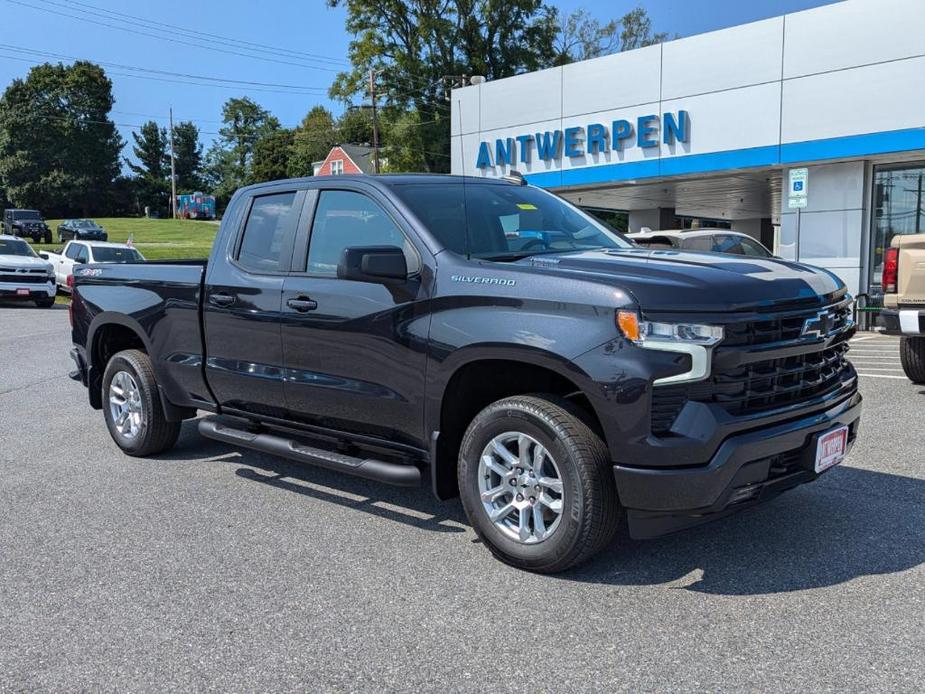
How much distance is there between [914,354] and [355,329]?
6.45 metres

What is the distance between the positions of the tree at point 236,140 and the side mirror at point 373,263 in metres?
116

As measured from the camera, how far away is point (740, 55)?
1780cm

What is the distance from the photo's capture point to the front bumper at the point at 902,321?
7707 millimetres

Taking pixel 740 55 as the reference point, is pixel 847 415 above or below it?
below

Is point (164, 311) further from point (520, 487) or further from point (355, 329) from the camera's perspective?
point (520, 487)

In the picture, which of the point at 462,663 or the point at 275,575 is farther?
the point at 275,575

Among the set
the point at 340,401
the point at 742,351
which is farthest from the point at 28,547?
the point at 742,351

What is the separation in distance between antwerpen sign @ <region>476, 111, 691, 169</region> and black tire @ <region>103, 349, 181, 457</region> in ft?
50.7

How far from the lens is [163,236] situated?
6112 centimetres

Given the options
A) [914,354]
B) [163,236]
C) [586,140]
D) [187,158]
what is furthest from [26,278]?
[187,158]

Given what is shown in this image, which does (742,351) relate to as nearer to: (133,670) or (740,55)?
(133,670)

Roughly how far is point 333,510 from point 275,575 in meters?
1.06

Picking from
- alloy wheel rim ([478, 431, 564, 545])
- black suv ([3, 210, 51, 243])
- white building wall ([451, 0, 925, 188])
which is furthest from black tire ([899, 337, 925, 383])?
black suv ([3, 210, 51, 243])

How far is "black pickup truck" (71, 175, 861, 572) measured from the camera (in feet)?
12.1
